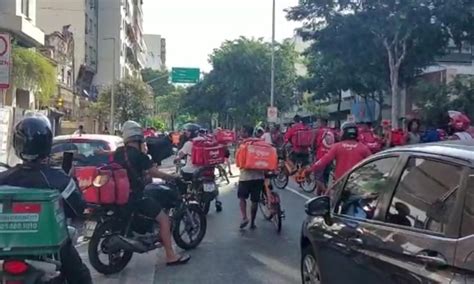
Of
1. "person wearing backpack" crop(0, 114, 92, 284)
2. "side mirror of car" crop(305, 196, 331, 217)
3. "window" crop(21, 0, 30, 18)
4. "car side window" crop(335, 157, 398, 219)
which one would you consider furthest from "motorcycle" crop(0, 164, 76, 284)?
"window" crop(21, 0, 30, 18)

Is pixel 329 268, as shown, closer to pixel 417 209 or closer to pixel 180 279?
pixel 417 209

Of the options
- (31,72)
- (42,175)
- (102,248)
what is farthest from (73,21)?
(42,175)

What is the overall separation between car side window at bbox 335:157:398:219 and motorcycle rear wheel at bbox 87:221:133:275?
3.09 m

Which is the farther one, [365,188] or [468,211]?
[365,188]

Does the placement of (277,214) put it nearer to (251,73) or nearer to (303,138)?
(303,138)

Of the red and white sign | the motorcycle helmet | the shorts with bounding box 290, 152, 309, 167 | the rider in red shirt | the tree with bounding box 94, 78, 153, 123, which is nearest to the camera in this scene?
the rider in red shirt

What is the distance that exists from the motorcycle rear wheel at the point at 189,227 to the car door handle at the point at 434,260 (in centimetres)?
567

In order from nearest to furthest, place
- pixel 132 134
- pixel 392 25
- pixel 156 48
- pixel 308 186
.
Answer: pixel 132 134
pixel 308 186
pixel 392 25
pixel 156 48

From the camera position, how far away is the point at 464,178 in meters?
3.77

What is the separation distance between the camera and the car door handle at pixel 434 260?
11.9 feet

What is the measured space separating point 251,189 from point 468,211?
24.5ft

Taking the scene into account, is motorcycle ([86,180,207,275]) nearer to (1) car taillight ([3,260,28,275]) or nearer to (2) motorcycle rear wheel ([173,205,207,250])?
(2) motorcycle rear wheel ([173,205,207,250])

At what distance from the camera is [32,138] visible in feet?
13.9

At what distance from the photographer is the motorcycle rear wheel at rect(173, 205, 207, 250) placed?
9289mm
